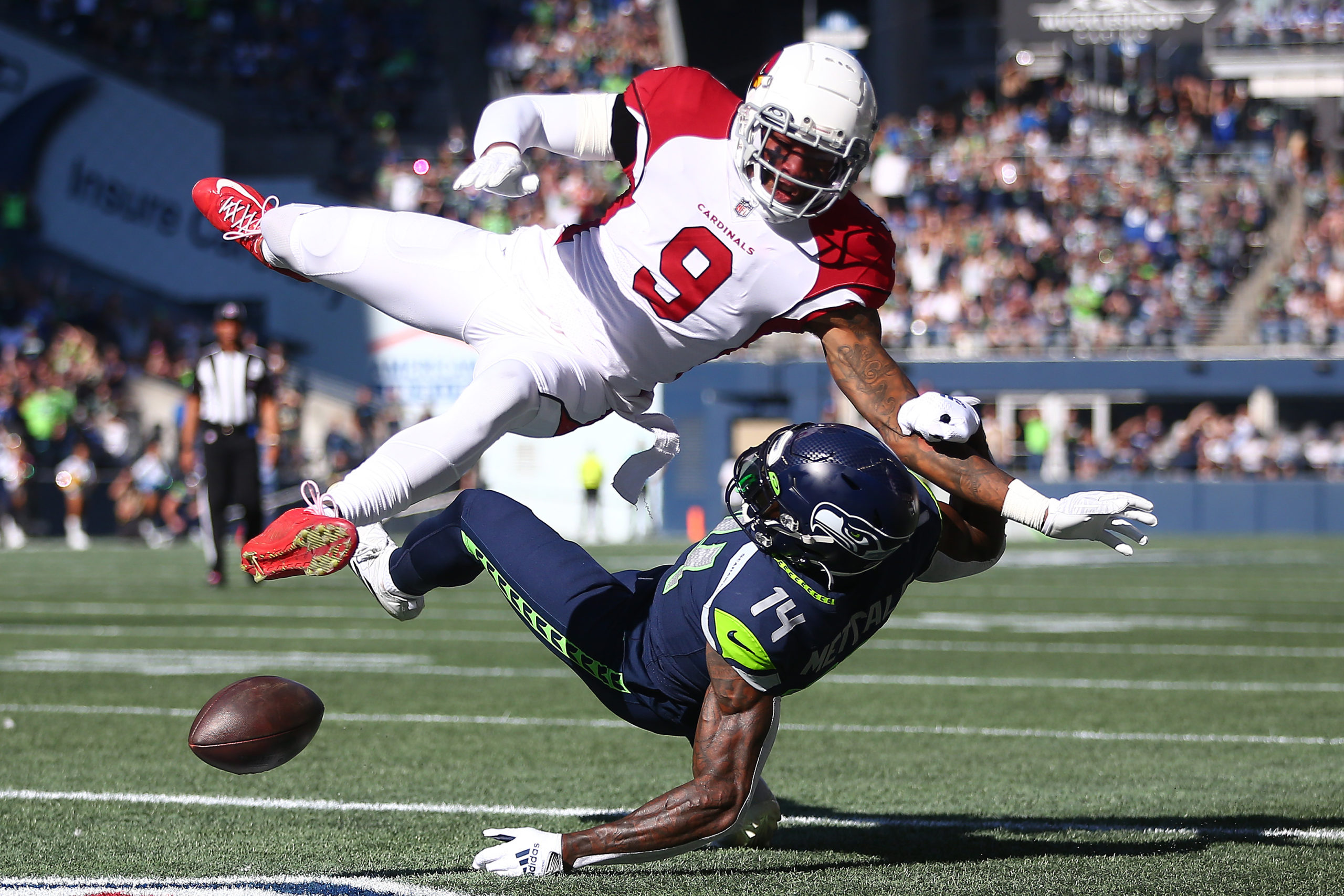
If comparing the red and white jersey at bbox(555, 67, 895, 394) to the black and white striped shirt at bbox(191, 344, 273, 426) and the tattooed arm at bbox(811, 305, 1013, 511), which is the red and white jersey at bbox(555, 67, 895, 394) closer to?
the tattooed arm at bbox(811, 305, 1013, 511)

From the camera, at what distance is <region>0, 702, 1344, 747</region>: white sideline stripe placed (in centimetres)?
537

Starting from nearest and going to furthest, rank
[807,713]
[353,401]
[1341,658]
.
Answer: [807,713]
[1341,658]
[353,401]

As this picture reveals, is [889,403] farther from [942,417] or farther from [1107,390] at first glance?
[1107,390]

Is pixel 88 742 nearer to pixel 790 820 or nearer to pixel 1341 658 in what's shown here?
pixel 790 820

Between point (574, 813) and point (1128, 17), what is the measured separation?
2539 cm

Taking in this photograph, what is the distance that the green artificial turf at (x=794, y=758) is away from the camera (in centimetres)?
346

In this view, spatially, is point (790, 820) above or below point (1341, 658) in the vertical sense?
above

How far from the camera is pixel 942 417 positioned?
3414 millimetres

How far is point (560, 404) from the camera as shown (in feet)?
12.7

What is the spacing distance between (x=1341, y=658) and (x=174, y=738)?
5466mm

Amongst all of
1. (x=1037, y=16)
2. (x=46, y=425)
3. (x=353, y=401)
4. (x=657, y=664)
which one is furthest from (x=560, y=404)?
(x=1037, y=16)

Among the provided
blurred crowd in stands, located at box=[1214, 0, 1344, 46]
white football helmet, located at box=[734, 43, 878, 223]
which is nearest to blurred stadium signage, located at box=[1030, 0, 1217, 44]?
blurred crowd in stands, located at box=[1214, 0, 1344, 46]

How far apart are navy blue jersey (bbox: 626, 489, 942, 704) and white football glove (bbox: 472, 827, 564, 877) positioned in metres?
0.49

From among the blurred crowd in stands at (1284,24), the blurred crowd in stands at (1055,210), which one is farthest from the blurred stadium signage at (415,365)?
the blurred crowd in stands at (1284,24)
